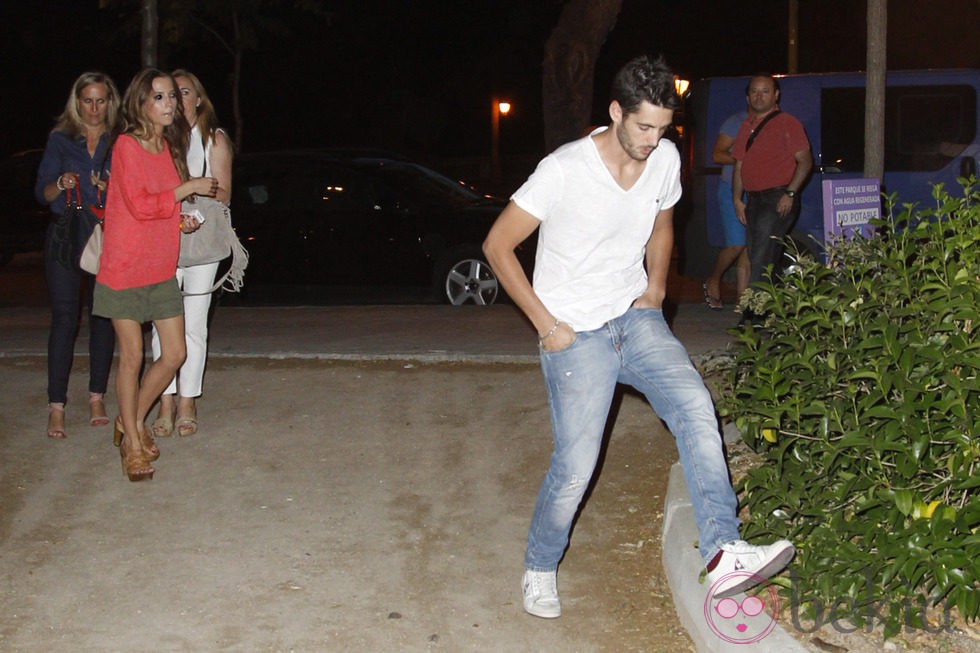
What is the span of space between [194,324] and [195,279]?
0.26m

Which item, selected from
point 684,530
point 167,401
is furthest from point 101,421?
point 684,530

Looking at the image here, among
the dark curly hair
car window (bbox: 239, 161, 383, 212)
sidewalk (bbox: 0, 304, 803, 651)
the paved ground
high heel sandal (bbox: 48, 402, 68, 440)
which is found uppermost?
the dark curly hair

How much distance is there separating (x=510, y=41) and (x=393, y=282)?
30188 mm

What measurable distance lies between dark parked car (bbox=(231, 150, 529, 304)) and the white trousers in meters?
5.10

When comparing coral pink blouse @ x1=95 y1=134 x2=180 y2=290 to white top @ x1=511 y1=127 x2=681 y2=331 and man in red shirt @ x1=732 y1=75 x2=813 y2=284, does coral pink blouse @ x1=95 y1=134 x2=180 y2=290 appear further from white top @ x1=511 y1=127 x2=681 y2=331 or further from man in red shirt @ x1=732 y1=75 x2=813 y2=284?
man in red shirt @ x1=732 y1=75 x2=813 y2=284

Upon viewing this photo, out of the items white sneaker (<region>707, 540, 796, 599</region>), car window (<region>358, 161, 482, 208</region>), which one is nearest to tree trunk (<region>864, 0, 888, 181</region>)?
white sneaker (<region>707, 540, 796, 599</region>)

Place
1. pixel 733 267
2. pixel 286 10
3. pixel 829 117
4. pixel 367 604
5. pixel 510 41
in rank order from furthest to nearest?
pixel 510 41 → pixel 286 10 → pixel 733 267 → pixel 829 117 → pixel 367 604

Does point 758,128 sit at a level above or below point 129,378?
above

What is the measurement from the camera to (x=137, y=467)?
242 inches

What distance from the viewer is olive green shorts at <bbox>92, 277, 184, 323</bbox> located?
Result: 599 centimetres

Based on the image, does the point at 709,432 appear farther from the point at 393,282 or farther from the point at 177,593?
the point at 393,282

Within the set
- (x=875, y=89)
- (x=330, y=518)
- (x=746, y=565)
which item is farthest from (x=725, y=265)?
(x=746, y=565)

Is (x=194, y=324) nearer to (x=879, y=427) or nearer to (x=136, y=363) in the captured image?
(x=136, y=363)

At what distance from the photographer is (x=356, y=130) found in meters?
41.2
